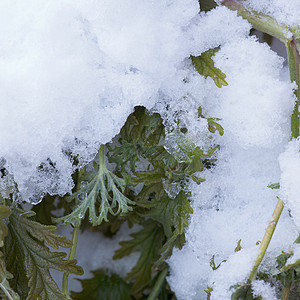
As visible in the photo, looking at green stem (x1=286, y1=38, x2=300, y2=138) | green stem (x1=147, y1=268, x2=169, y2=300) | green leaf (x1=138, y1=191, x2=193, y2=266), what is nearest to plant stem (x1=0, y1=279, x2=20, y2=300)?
green leaf (x1=138, y1=191, x2=193, y2=266)

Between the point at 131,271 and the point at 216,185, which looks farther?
the point at 131,271

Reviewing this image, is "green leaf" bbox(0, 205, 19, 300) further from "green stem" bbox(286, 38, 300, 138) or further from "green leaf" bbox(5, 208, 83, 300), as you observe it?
"green stem" bbox(286, 38, 300, 138)

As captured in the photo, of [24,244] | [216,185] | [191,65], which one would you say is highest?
[191,65]

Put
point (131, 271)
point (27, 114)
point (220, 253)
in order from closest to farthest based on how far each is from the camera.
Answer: point (27, 114) → point (220, 253) → point (131, 271)

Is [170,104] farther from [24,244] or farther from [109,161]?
[24,244]

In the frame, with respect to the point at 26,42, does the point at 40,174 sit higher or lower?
lower

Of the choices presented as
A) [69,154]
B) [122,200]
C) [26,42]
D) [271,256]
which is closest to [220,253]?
[271,256]
